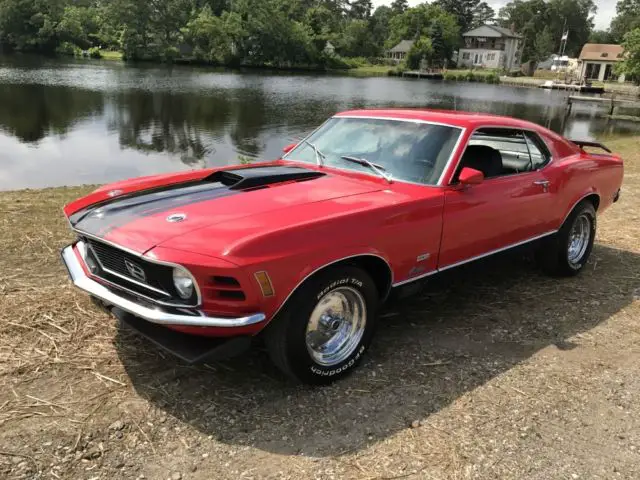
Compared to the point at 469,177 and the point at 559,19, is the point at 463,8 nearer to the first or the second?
the point at 559,19

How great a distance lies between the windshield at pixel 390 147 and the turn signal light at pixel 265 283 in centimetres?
162

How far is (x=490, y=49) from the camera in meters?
108

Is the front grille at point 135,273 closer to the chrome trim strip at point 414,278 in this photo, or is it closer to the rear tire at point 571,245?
the chrome trim strip at point 414,278

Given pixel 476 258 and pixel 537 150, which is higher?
pixel 537 150

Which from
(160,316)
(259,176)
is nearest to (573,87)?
(259,176)

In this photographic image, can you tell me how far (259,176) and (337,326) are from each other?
1.28 m

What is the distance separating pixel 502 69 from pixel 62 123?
96.5 m

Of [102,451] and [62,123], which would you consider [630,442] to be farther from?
[62,123]

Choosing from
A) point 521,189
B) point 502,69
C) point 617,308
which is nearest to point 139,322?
point 521,189

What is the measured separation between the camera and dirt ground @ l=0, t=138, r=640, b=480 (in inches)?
113

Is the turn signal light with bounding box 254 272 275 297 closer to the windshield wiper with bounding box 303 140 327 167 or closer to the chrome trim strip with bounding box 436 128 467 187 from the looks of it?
the chrome trim strip with bounding box 436 128 467 187

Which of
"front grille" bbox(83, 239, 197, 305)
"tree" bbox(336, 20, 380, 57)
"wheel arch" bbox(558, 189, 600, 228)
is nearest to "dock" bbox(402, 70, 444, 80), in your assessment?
"tree" bbox(336, 20, 380, 57)

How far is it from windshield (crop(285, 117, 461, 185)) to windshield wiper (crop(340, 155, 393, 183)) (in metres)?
0.02

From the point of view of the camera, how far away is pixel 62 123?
21094mm
